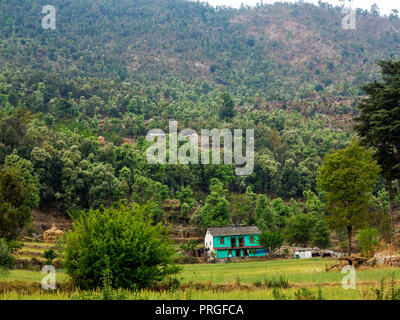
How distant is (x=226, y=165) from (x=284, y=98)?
69.4 m

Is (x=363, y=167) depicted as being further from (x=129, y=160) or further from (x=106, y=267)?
(x=129, y=160)

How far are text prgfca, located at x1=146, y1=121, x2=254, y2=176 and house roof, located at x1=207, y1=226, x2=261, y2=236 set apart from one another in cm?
2471

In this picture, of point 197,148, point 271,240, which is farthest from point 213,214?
point 197,148

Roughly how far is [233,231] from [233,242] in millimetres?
1517

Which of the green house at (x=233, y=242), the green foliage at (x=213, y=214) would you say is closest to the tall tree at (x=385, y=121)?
the green house at (x=233, y=242)

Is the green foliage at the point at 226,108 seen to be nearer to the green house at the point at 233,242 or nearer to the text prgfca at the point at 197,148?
the text prgfca at the point at 197,148

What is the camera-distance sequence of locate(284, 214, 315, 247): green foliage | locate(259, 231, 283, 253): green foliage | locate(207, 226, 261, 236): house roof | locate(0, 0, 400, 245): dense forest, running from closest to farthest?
locate(259, 231, 283, 253): green foliage < locate(207, 226, 261, 236): house roof < locate(284, 214, 315, 247): green foliage < locate(0, 0, 400, 245): dense forest

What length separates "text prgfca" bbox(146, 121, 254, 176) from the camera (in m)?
81.1

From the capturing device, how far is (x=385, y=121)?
3041 centimetres

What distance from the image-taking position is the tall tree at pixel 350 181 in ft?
97.8
